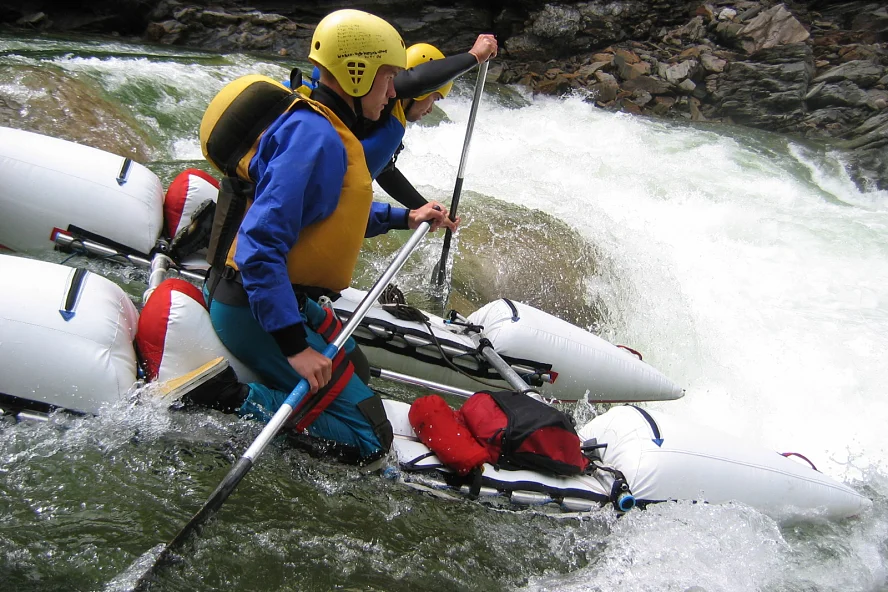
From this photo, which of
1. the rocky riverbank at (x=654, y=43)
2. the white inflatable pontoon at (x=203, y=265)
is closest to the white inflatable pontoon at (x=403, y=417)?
the white inflatable pontoon at (x=203, y=265)

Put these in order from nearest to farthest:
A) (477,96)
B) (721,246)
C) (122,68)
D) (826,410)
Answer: (477,96) < (826,410) < (721,246) < (122,68)

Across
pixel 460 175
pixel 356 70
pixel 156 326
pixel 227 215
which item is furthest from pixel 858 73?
pixel 156 326

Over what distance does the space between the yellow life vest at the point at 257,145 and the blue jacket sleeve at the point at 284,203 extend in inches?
3.2

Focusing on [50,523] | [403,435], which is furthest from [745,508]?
[50,523]

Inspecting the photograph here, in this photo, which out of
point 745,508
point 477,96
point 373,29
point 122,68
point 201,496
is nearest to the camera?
point 373,29

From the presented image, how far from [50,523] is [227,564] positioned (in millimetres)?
605

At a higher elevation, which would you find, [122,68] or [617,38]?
[617,38]

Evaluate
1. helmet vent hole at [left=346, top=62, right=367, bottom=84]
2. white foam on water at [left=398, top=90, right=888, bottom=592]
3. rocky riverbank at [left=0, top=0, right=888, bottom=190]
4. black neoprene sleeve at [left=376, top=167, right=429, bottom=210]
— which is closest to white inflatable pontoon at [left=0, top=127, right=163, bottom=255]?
black neoprene sleeve at [left=376, top=167, right=429, bottom=210]

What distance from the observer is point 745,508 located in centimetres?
315

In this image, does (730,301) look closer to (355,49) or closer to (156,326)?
(355,49)

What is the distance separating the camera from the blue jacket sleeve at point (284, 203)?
6.42 feet

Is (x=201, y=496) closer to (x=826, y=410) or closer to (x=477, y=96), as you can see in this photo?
(x=477, y=96)

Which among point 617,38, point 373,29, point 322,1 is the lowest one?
point 373,29

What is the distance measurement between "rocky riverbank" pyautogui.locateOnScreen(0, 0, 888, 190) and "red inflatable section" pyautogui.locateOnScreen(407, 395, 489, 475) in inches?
408
